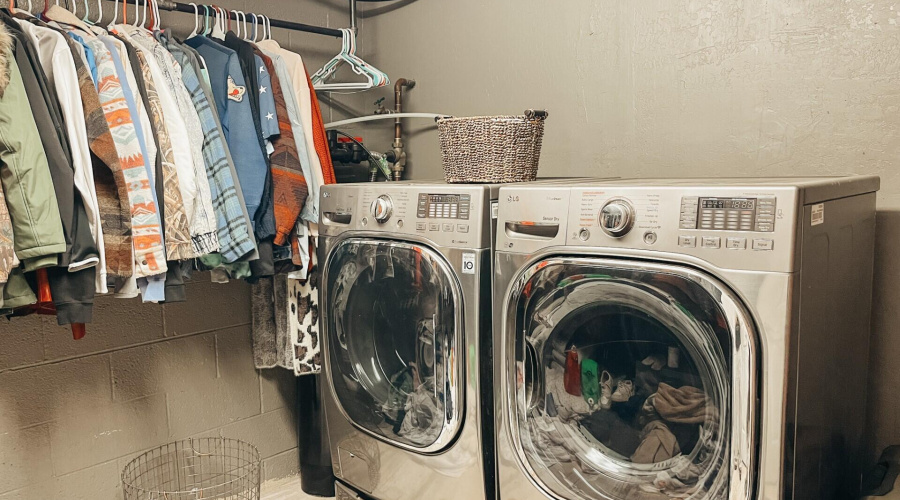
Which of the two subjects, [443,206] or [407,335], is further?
[407,335]

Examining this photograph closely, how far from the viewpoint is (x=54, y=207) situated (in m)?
1.52

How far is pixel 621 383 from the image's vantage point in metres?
1.30

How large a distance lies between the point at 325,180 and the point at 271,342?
693 millimetres

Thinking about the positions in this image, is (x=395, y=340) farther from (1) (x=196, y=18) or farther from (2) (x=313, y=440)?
(1) (x=196, y=18)

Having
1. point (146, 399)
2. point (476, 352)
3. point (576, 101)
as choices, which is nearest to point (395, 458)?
point (476, 352)

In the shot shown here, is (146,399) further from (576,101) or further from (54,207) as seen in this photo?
(576,101)

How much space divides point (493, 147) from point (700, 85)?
65 centimetres

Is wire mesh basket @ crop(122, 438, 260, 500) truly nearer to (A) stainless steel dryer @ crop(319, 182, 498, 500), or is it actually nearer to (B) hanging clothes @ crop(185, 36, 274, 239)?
(A) stainless steel dryer @ crop(319, 182, 498, 500)

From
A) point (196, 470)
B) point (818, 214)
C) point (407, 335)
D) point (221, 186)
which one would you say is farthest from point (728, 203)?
point (196, 470)

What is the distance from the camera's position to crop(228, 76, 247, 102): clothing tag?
1.98 meters

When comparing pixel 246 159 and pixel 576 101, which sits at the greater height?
pixel 576 101

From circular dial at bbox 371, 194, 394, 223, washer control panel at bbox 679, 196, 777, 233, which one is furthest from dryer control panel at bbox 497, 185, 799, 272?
circular dial at bbox 371, 194, 394, 223

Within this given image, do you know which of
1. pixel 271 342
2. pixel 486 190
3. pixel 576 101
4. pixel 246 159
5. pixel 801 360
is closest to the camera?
pixel 801 360

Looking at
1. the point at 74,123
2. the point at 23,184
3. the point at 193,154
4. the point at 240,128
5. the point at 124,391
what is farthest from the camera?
the point at 124,391
